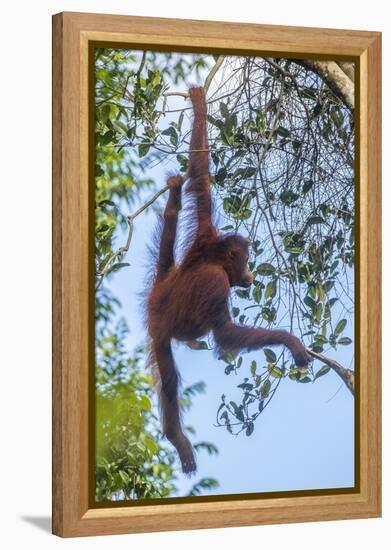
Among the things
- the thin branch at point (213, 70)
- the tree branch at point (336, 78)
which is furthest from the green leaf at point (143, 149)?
the tree branch at point (336, 78)

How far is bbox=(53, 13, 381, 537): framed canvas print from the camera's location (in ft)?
17.1

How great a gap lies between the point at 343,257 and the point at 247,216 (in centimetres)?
39

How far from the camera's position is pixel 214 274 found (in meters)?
5.40

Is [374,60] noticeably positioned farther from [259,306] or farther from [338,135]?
[259,306]

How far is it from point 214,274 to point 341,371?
578mm

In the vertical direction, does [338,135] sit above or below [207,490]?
above

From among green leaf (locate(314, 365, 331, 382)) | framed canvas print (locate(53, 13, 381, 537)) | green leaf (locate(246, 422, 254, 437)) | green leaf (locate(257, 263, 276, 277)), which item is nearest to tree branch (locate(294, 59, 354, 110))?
framed canvas print (locate(53, 13, 381, 537))

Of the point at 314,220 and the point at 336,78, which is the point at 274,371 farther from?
the point at 336,78

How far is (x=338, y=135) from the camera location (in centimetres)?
559

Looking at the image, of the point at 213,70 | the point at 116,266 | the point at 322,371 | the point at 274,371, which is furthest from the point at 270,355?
the point at 213,70

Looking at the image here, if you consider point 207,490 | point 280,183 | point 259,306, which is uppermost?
point 280,183

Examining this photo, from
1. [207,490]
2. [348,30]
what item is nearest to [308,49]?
[348,30]

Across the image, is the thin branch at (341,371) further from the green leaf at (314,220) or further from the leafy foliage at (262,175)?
the green leaf at (314,220)

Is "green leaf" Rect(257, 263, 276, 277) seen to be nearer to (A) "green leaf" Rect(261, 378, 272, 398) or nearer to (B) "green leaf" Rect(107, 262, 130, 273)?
(A) "green leaf" Rect(261, 378, 272, 398)
